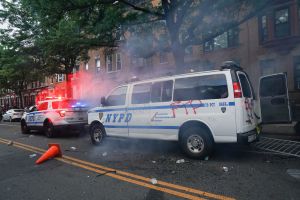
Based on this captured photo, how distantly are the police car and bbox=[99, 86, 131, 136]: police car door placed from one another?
11.4 ft

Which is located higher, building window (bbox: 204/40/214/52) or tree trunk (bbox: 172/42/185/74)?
building window (bbox: 204/40/214/52)

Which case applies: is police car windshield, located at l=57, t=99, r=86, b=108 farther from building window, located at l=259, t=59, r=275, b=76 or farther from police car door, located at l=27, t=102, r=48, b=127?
building window, located at l=259, t=59, r=275, b=76

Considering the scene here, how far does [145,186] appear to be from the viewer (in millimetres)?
4535

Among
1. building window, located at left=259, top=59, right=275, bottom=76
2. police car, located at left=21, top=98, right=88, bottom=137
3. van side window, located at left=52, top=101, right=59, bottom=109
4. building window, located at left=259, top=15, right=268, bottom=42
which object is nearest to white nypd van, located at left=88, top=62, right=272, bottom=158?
police car, located at left=21, top=98, right=88, bottom=137

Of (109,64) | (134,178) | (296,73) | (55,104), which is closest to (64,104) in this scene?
(55,104)

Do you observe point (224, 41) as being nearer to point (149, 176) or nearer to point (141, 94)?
point (141, 94)

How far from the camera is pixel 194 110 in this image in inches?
240

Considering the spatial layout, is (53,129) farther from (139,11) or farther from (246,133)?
(246,133)

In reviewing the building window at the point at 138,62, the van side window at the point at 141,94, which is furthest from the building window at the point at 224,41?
the van side window at the point at 141,94

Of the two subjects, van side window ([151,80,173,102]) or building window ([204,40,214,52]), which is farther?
building window ([204,40,214,52])

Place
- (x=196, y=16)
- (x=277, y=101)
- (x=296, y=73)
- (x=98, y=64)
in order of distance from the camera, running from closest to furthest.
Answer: (x=277, y=101)
(x=196, y=16)
(x=296, y=73)
(x=98, y=64)

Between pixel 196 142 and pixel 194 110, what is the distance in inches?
29.9

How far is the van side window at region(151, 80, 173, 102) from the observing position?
262 inches

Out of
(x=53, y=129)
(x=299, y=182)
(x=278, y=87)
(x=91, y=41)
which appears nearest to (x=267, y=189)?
(x=299, y=182)
